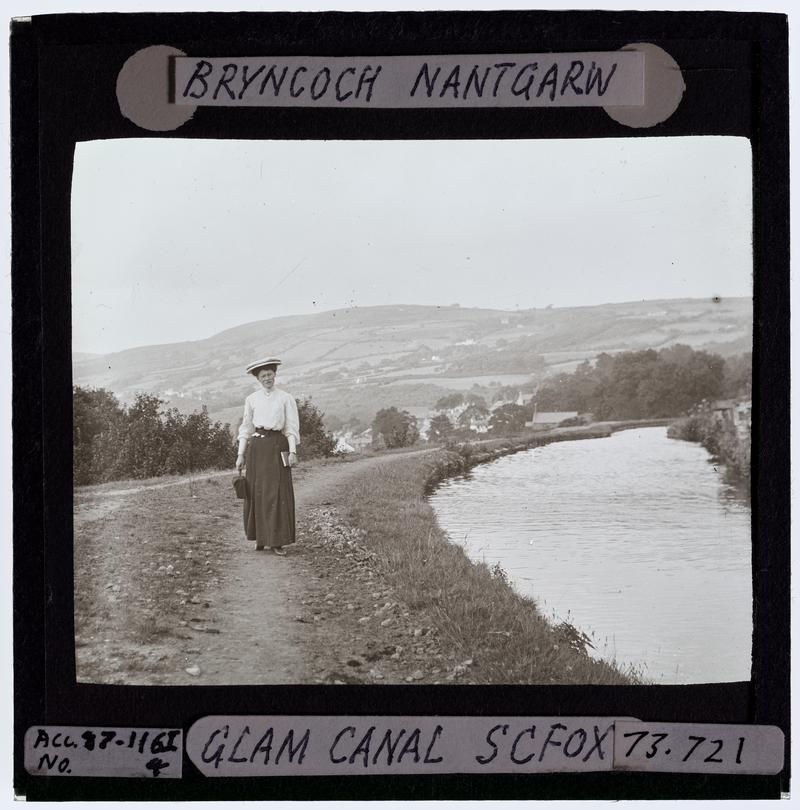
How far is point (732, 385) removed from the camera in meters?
3.26

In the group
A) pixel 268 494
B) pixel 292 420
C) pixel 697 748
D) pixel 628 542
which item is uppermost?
pixel 292 420

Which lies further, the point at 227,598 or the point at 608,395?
the point at 608,395

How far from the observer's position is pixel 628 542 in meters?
3.18

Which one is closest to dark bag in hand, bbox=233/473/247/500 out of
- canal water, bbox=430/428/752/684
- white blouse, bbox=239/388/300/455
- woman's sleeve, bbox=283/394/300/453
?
white blouse, bbox=239/388/300/455

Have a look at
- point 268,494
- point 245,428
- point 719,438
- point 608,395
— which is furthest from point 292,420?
point 719,438

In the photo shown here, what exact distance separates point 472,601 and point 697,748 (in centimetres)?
109

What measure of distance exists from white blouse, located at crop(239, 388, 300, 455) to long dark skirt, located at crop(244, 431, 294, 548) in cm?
3

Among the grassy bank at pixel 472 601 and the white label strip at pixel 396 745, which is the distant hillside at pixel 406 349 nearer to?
the grassy bank at pixel 472 601

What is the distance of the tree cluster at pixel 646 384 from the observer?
322 cm

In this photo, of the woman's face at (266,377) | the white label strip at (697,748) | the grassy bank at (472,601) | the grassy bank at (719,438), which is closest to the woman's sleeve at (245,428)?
the woman's face at (266,377)

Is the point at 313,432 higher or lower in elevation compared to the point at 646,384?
lower

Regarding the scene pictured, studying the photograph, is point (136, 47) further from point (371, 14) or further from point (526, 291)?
point (526, 291)

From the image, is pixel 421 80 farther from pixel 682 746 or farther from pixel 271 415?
pixel 682 746

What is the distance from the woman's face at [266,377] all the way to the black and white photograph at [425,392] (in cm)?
2
